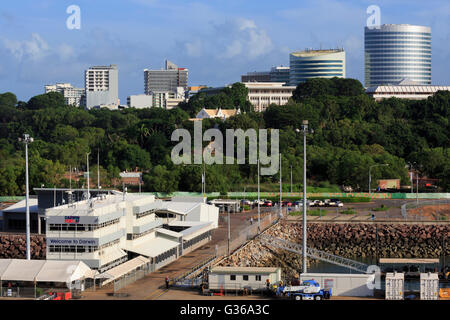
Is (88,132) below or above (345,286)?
above

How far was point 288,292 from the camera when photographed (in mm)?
→ 39344

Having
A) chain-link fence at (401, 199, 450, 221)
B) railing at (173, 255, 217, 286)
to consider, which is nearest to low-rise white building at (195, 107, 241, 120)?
chain-link fence at (401, 199, 450, 221)

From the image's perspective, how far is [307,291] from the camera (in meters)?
38.7

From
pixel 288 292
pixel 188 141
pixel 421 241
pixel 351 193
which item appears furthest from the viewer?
pixel 188 141

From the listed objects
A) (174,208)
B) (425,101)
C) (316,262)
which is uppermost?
(425,101)

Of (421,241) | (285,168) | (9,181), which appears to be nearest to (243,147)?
(285,168)

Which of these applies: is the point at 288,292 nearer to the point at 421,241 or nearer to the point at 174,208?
the point at 174,208

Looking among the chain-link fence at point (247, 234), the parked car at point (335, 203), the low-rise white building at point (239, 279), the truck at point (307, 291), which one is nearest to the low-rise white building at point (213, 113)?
the parked car at point (335, 203)

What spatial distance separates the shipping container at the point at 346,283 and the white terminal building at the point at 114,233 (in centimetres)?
1228

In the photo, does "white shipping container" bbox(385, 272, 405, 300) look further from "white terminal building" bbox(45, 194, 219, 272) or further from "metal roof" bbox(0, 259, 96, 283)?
"metal roof" bbox(0, 259, 96, 283)

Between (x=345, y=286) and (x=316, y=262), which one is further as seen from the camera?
(x=316, y=262)

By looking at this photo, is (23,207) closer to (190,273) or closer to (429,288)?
(190,273)

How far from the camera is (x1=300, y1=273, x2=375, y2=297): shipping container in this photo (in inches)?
1581

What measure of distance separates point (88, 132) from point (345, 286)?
354 feet
